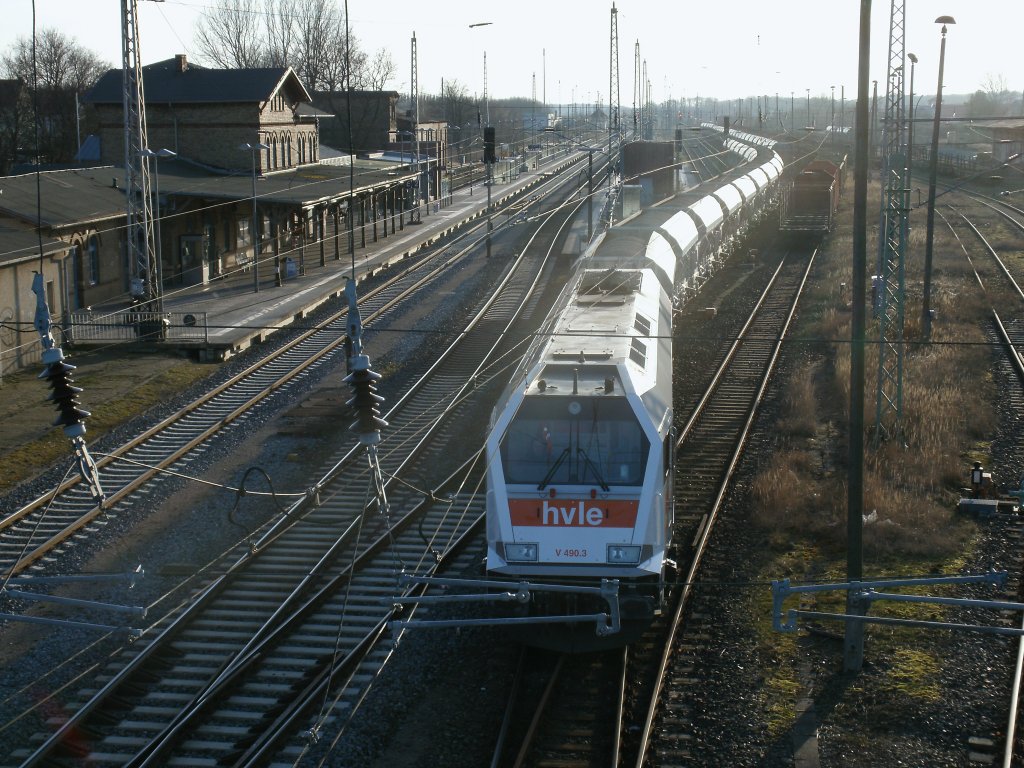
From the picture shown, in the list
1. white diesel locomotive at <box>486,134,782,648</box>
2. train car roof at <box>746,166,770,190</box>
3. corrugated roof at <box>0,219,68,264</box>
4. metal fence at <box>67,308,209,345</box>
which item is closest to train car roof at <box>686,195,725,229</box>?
train car roof at <box>746,166,770,190</box>

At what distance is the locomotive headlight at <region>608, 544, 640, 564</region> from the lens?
940 cm

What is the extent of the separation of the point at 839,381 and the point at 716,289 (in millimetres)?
10592

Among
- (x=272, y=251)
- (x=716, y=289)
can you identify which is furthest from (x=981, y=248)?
(x=272, y=251)

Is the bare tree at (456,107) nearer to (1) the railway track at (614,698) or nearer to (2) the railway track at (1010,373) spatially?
(2) the railway track at (1010,373)

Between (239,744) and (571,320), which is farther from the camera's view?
(571,320)

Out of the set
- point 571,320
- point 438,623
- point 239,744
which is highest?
point 571,320

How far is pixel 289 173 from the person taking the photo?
42.5 meters

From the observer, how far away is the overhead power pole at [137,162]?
23156mm

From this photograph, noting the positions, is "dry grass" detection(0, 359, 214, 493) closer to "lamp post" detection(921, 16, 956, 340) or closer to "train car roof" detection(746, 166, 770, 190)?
"lamp post" detection(921, 16, 956, 340)

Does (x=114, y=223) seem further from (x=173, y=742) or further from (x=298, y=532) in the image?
(x=173, y=742)

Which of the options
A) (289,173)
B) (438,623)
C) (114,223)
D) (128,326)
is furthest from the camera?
(289,173)

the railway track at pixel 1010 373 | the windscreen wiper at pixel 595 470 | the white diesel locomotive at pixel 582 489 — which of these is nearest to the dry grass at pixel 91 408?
the white diesel locomotive at pixel 582 489

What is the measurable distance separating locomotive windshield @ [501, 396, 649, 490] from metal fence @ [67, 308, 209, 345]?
14612mm

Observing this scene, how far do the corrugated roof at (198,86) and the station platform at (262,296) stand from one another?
5.80 meters
